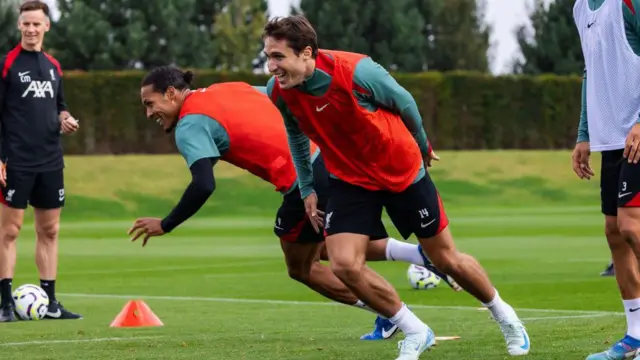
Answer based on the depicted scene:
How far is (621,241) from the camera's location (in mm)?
8078

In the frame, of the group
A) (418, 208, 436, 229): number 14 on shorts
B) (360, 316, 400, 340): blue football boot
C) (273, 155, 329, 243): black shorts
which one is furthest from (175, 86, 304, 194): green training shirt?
(360, 316, 400, 340): blue football boot

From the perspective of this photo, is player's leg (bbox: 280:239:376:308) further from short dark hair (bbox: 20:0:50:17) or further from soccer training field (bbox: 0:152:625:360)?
short dark hair (bbox: 20:0:50:17)

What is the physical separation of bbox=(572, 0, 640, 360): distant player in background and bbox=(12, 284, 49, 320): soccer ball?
5.75 meters

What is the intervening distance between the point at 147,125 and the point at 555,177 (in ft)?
42.3

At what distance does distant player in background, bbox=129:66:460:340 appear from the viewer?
344 inches

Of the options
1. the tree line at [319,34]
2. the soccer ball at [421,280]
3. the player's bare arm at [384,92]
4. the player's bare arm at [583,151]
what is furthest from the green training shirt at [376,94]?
the tree line at [319,34]

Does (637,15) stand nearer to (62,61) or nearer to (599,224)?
(599,224)

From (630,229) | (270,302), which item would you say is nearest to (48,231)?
(270,302)

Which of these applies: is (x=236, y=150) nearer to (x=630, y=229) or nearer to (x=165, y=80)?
(x=165, y=80)

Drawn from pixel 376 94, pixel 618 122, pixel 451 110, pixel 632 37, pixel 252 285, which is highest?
pixel 632 37

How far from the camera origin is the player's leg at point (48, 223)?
1240 centimetres

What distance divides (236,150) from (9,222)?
3.79 metres

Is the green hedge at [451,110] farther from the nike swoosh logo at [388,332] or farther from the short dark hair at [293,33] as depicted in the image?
the short dark hair at [293,33]

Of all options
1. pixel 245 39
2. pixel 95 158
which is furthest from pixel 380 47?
pixel 95 158
